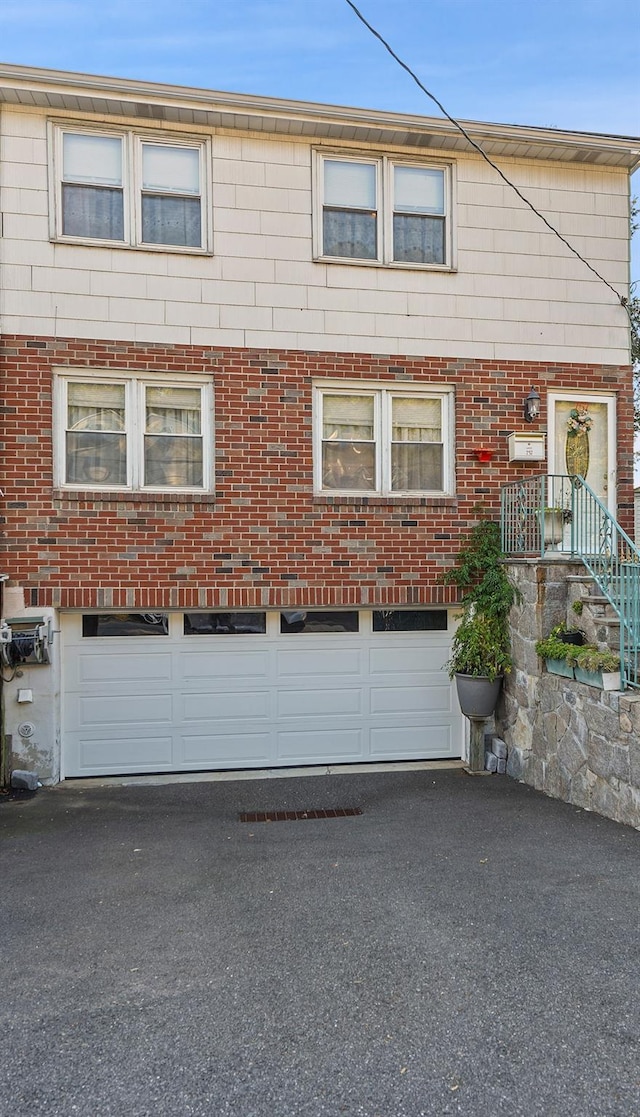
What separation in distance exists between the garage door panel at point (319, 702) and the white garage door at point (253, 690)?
11mm

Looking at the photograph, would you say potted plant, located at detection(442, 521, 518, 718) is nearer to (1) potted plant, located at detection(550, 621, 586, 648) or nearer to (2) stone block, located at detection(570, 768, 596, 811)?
(1) potted plant, located at detection(550, 621, 586, 648)

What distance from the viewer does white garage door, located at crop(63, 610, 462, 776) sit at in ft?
25.0

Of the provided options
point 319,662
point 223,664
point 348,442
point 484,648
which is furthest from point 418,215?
point 223,664

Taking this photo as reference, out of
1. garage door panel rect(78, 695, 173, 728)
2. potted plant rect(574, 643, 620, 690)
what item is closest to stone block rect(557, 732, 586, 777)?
potted plant rect(574, 643, 620, 690)

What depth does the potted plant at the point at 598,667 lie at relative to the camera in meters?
5.95

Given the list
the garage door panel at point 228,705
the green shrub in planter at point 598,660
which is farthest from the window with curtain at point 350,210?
the garage door panel at point 228,705

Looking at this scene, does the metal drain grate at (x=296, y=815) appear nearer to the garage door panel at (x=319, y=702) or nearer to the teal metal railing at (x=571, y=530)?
the garage door panel at (x=319, y=702)

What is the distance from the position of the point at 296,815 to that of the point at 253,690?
1.71 m

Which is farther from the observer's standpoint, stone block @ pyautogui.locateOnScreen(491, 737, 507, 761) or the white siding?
stone block @ pyautogui.locateOnScreen(491, 737, 507, 761)

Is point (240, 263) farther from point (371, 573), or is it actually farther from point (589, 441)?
point (589, 441)

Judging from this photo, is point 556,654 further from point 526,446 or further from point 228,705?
point 228,705

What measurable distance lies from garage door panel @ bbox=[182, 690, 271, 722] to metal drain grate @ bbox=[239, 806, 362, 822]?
142cm

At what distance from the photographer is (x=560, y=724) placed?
21.9 feet

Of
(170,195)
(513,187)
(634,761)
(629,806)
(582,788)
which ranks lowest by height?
(582,788)
